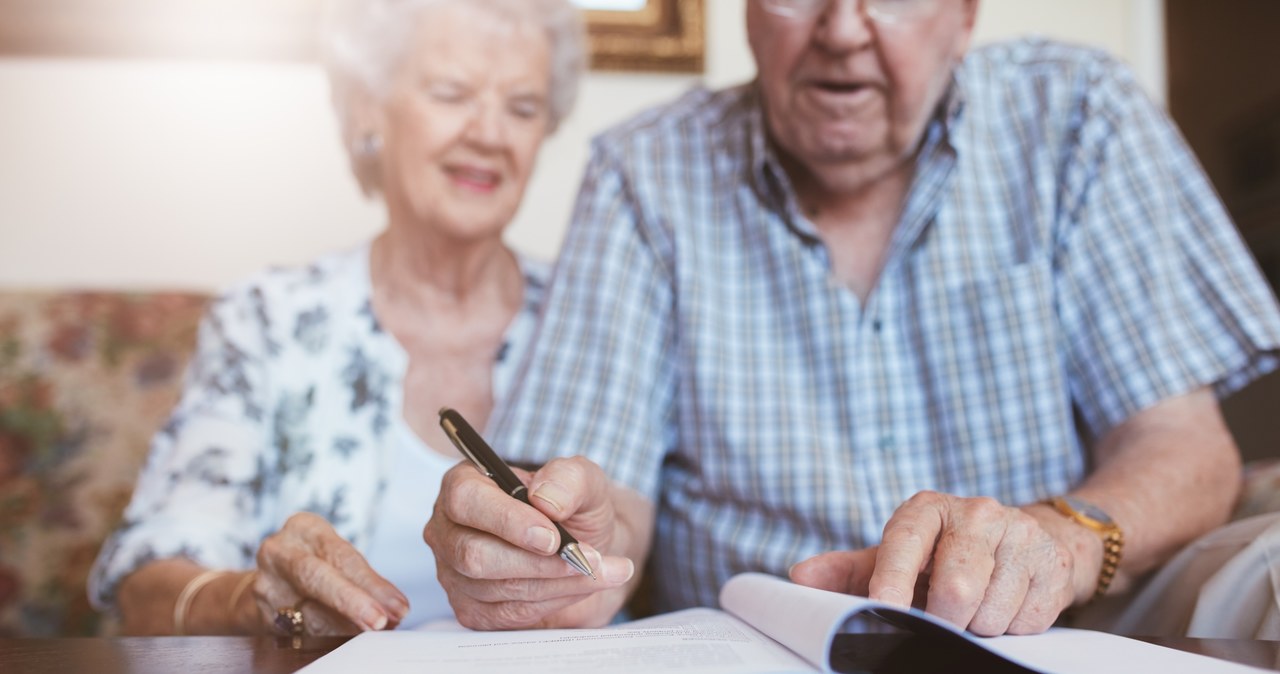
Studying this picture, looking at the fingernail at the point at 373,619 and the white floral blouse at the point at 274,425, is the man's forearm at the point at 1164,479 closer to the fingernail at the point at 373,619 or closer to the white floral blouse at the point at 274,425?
the fingernail at the point at 373,619

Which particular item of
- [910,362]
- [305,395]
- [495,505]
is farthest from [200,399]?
[910,362]

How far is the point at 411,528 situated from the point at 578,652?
753 mm

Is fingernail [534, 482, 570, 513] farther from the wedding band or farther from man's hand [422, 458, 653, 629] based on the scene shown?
the wedding band

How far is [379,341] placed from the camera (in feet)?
4.49

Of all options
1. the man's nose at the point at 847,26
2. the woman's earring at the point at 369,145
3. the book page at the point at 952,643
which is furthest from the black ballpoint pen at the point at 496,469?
the woman's earring at the point at 369,145

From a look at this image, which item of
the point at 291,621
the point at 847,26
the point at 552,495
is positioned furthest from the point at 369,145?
the point at 552,495

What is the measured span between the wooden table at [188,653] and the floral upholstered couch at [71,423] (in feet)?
3.15

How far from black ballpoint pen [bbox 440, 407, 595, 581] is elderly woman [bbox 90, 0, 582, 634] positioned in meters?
0.35

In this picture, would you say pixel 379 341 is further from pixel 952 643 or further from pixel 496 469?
pixel 952 643

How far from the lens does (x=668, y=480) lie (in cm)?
124

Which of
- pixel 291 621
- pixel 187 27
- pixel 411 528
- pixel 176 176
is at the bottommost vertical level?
pixel 411 528

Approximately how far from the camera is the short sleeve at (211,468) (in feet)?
3.60

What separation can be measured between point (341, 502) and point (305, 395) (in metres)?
0.16

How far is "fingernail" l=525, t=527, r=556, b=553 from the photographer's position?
0.66 m
